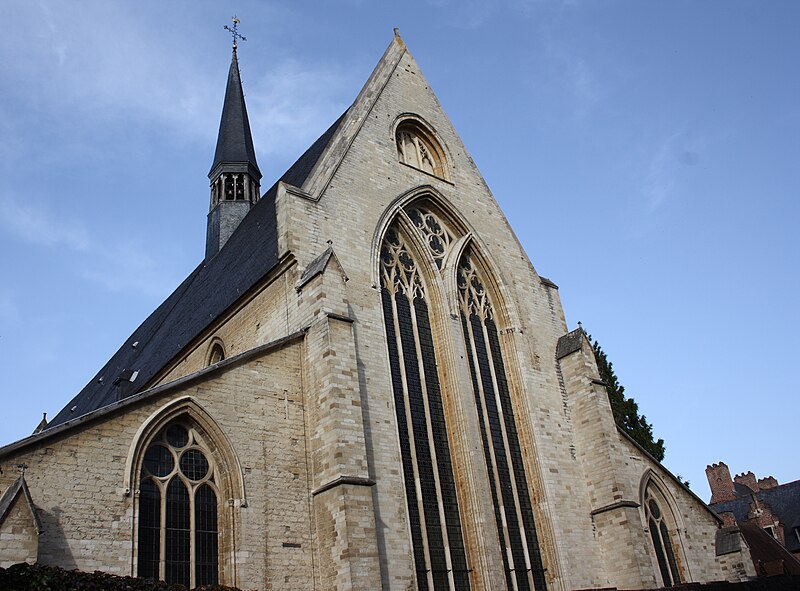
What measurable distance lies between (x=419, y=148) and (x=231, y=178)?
12.0 meters

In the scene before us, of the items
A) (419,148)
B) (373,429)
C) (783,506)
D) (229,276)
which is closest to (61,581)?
(373,429)

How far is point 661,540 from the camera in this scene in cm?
1577

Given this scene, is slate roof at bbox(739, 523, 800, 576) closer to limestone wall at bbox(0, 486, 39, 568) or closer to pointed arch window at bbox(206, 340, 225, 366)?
pointed arch window at bbox(206, 340, 225, 366)

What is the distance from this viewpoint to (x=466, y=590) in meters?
12.4

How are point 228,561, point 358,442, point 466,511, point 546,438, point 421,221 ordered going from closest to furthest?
point 228,561, point 358,442, point 466,511, point 546,438, point 421,221

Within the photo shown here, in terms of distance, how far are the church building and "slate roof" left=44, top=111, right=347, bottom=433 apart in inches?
6.4

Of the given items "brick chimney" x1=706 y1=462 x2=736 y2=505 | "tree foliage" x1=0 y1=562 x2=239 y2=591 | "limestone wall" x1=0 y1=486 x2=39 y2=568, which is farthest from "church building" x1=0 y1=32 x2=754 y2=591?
"brick chimney" x1=706 y1=462 x2=736 y2=505

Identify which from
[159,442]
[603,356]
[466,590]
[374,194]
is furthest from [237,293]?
[603,356]

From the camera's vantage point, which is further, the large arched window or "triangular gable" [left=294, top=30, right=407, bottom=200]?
"triangular gable" [left=294, top=30, right=407, bottom=200]

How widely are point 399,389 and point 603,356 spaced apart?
15.1 metres

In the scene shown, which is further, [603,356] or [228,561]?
[603,356]

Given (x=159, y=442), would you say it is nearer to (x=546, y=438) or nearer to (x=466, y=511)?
(x=466, y=511)

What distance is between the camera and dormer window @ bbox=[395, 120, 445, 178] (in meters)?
17.4

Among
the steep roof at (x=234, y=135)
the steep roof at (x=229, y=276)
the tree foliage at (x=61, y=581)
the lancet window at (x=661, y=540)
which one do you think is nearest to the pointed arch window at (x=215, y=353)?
the steep roof at (x=229, y=276)
